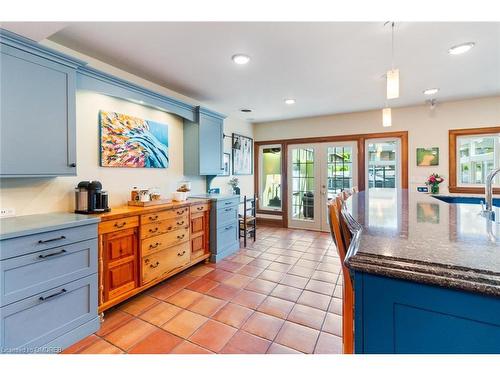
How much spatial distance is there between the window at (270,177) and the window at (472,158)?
10.6 ft

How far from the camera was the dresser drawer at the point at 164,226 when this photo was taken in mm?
2477

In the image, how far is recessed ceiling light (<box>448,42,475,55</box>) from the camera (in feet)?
7.63

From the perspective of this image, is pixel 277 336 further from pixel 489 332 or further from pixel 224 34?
pixel 224 34

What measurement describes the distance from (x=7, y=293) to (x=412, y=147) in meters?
5.53

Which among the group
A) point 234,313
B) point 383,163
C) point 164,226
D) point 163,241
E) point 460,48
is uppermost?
point 460,48

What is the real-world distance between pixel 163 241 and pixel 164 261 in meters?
0.22

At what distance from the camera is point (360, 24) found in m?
2.00

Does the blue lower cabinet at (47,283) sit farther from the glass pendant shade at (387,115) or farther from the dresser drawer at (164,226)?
the glass pendant shade at (387,115)

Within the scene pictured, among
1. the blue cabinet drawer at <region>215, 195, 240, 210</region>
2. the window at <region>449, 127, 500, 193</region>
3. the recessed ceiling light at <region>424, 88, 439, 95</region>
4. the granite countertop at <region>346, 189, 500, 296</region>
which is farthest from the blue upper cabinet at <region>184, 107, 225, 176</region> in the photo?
the window at <region>449, 127, 500, 193</region>

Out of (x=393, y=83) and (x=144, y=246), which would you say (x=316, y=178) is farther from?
(x=144, y=246)

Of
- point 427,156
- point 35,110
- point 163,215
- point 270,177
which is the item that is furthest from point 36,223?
point 427,156

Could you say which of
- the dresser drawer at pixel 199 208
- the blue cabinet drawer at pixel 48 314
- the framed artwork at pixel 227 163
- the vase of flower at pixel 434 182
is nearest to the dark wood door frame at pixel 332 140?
the vase of flower at pixel 434 182

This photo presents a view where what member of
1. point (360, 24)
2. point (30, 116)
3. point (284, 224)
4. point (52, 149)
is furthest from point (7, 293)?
point (284, 224)

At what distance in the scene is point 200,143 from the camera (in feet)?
11.9
